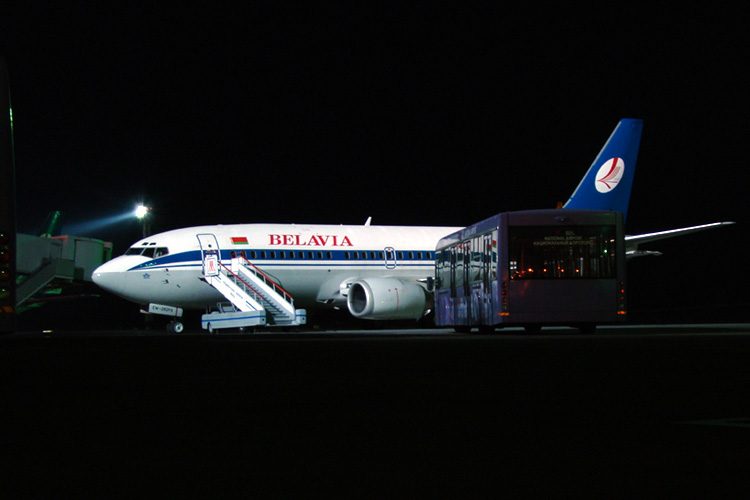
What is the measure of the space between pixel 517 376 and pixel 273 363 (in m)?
3.90

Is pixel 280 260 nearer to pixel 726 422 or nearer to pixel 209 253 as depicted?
pixel 209 253

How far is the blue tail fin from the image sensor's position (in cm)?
3797

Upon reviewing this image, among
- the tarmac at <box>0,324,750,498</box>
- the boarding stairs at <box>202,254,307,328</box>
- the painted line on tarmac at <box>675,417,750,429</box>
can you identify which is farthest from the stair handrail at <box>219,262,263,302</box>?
the painted line on tarmac at <box>675,417,750,429</box>

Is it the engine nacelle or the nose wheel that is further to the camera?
the nose wheel

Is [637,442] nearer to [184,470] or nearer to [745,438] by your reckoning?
[745,438]

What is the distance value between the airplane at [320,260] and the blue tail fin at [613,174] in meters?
0.04

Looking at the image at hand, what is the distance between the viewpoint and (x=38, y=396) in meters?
8.44

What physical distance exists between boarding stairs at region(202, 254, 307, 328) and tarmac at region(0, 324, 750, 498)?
68.5 ft

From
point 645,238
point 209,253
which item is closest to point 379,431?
point 209,253

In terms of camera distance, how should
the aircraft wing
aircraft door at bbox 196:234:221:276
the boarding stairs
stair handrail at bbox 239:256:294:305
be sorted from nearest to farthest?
the boarding stairs → the aircraft wing → aircraft door at bbox 196:234:221:276 → stair handrail at bbox 239:256:294:305

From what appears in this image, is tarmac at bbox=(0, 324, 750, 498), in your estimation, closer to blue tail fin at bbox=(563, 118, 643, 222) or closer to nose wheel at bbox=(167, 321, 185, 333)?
nose wheel at bbox=(167, 321, 185, 333)

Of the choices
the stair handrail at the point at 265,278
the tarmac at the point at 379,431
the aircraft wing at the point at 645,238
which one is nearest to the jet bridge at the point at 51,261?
the stair handrail at the point at 265,278

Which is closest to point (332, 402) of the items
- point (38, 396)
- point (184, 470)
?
point (38, 396)

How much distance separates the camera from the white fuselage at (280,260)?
3475 cm
